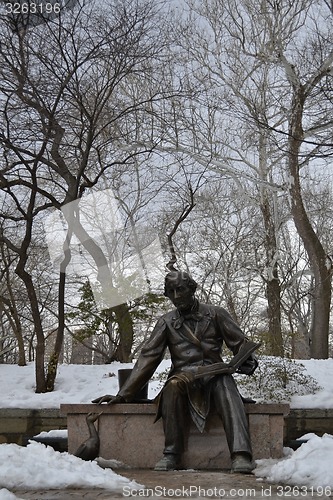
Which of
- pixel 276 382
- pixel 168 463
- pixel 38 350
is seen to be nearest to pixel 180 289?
pixel 168 463

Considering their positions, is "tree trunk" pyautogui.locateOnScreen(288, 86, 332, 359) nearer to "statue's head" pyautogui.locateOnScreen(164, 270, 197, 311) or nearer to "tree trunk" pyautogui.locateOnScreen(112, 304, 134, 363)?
"tree trunk" pyautogui.locateOnScreen(112, 304, 134, 363)

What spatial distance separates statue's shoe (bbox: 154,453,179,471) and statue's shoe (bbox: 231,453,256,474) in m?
0.57

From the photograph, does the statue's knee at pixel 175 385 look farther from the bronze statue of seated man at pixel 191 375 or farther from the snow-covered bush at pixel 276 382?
the snow-covered bush at pixel 276 382

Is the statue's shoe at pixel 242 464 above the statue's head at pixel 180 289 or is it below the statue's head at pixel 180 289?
below

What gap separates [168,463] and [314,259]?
33.9ft

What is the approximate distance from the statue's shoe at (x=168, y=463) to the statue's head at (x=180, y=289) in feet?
4.60

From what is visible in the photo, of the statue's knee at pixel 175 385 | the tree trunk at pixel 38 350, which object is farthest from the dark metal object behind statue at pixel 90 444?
the tree trunk at pixel 38 350

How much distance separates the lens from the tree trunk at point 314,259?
1463cm

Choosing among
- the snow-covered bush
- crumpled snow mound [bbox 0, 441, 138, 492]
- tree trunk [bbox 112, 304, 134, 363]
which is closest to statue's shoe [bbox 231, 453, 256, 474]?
crumpled snow mound [bbox 0, 441, 138, 492]

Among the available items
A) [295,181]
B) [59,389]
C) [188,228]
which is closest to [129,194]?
[188,228]

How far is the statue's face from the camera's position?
617 cm

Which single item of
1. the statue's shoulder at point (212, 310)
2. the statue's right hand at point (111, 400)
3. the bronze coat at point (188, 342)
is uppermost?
the statue's shoulder at point (212, 310)

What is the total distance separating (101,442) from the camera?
6.04 meters

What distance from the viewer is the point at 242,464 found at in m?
5.21
